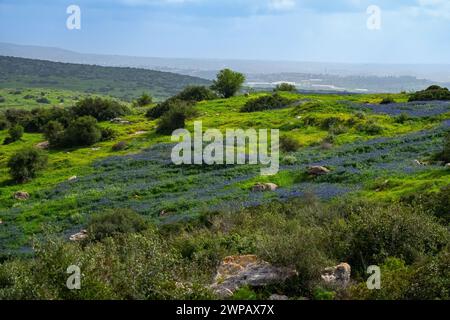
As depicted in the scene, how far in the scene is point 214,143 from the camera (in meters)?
45.4

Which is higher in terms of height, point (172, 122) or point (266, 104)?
point (266, 104)

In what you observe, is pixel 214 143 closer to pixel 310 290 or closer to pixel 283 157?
pixel 283 157

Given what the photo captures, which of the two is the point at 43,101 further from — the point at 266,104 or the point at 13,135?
the point at 266,104

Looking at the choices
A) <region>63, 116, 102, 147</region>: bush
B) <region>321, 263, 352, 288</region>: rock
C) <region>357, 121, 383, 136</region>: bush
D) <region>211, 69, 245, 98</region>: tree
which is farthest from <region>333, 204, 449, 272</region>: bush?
<region>211, 69, 245, 98</region>: tree

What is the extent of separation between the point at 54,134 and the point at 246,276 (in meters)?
54.2

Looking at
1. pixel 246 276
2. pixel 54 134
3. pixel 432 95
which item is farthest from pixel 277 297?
pixel 432 95

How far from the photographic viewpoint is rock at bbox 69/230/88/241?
2325 cm

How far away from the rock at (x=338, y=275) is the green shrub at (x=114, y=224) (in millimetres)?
12158

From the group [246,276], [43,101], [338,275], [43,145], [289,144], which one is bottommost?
[43,145]

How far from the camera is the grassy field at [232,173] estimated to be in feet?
86.1

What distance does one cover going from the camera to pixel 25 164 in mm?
44531

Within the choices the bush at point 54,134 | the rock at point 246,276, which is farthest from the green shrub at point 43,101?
the rock at point 246,276

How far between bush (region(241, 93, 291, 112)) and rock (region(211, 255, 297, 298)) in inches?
2187
